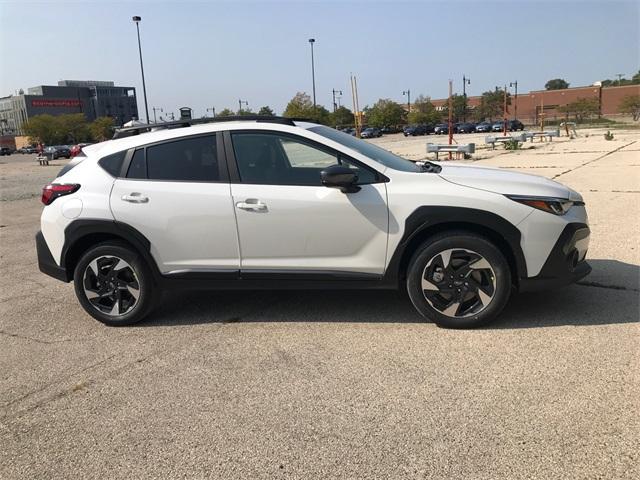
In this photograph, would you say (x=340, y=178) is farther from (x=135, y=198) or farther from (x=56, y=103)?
(x=56, y=103)

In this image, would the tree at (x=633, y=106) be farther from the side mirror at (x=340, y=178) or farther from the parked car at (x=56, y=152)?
the side mirror at (x=340, y=178)

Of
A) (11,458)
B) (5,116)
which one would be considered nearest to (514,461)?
(11,458)

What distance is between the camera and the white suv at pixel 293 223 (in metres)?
4.03

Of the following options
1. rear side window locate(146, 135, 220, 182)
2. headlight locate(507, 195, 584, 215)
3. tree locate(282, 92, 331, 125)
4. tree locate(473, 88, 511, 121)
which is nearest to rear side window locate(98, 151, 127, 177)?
rear side window locate(146, 135, 220, 182)

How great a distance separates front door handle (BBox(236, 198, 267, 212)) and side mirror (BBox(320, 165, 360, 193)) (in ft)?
1.73

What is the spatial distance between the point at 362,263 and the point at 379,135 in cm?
7484

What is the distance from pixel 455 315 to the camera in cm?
412

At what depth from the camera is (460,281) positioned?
4.08 meters

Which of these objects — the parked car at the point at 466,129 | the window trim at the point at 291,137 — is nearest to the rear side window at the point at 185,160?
the window trim at the point at 291,137

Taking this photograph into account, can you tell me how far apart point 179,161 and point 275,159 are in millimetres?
806

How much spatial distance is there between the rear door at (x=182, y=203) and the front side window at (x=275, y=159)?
18 centimetres

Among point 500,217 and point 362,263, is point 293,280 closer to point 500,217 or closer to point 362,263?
point 362,263

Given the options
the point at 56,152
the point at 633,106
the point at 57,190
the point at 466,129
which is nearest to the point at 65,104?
the point at 56,152

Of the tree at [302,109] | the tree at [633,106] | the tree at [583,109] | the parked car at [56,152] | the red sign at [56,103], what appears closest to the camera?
the parked car at [56,152]
